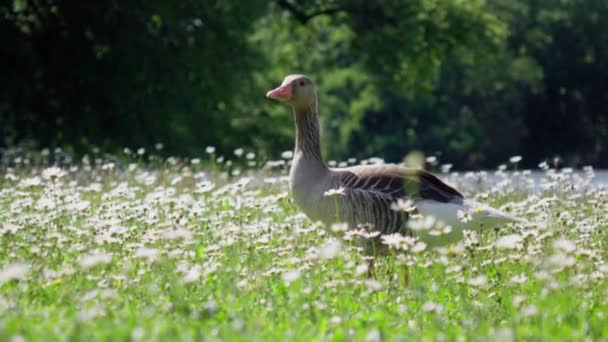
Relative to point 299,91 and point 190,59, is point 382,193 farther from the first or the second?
point 190,59

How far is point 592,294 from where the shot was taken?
7.52m

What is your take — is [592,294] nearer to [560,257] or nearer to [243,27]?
[560,257]

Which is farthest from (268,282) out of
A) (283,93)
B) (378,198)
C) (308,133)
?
(283,93)

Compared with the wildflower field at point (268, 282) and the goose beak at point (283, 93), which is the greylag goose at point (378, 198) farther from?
the goose beak at point (283, 93)

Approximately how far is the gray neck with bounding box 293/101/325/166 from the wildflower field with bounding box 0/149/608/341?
42 centimetres

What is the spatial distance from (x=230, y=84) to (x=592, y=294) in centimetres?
2031

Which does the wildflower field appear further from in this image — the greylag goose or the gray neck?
the gray neck

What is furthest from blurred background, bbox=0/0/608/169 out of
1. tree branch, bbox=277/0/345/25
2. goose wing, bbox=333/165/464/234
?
goose wing, bbox=333/165/464/234

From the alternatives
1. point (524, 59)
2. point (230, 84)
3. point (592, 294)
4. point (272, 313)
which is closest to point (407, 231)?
point (592, 294)

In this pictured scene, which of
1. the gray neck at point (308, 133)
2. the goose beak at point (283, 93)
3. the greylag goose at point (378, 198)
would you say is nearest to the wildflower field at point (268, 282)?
the greylag goose at point (378, 198)

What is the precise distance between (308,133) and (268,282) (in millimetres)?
2254

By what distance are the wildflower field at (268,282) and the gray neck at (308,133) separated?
0.42 m

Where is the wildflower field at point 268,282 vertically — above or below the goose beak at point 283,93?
below

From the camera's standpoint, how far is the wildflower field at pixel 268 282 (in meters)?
5.60
